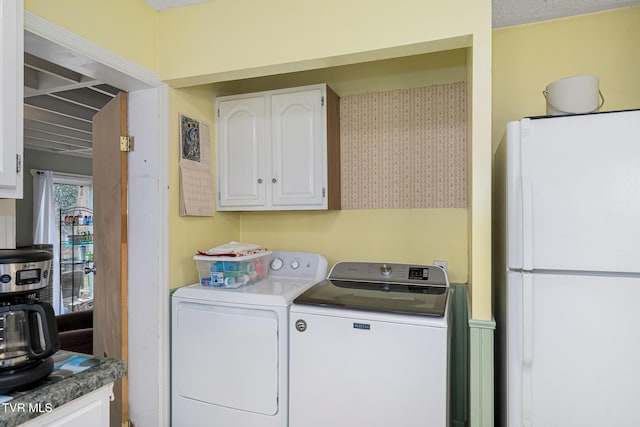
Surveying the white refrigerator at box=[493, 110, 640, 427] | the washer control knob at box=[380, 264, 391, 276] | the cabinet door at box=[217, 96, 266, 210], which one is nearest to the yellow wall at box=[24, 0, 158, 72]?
the cabinet door at box=[217, 96, 266, 210]

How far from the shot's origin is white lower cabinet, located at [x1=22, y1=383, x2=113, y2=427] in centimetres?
96

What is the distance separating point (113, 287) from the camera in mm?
2131

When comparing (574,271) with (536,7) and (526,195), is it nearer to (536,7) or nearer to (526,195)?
(526,195)

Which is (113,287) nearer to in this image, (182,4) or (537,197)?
(182,4)

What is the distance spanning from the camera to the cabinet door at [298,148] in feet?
7.48

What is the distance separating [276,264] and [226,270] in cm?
44

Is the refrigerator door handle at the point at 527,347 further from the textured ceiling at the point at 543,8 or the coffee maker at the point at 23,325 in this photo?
the coffee maker at the point at 23,325

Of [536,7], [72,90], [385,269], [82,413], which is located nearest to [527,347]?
[385,269]

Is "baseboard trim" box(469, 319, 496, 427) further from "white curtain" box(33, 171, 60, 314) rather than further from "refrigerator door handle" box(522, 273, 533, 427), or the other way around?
"white curtain" box(33, 171, 60, 314)

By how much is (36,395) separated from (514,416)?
1.63 m

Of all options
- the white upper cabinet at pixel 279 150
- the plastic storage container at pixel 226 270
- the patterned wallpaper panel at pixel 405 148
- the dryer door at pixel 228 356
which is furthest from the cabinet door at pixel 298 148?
the dryer door at pixel 228 356

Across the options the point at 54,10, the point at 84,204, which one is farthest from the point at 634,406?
the point at 84,204

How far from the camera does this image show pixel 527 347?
4.58 ft

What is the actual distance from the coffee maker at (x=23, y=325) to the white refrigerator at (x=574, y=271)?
161 cm
